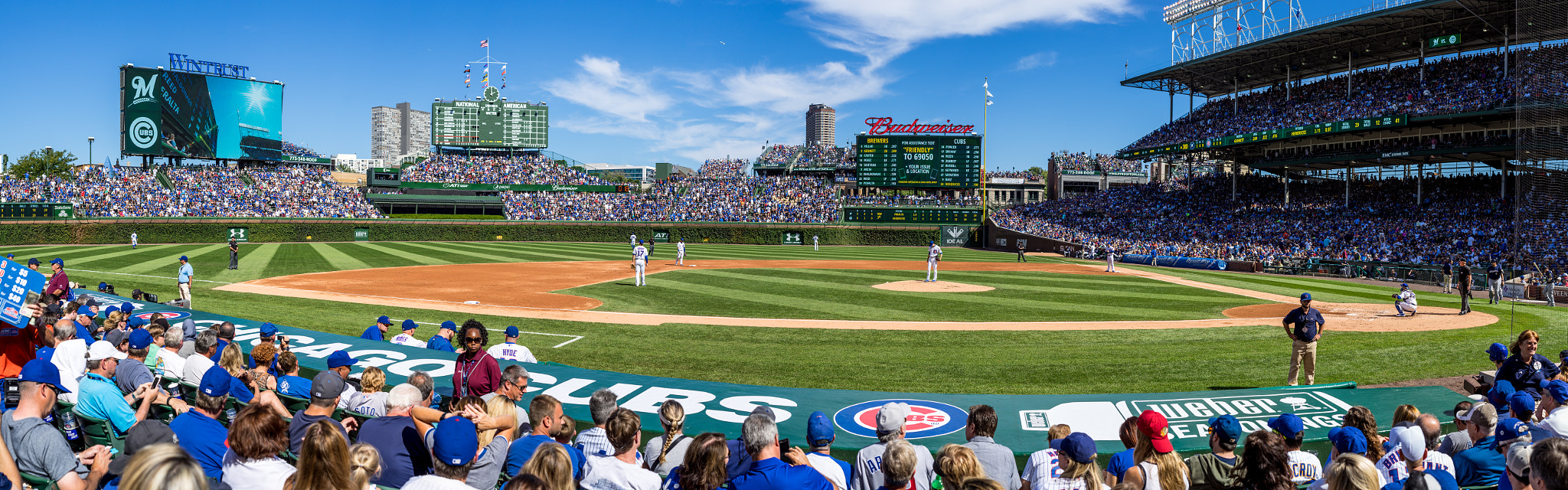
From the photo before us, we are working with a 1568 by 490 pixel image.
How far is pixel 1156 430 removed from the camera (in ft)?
14.6

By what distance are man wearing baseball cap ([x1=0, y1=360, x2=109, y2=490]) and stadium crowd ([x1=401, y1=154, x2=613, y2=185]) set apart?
69.8 metres

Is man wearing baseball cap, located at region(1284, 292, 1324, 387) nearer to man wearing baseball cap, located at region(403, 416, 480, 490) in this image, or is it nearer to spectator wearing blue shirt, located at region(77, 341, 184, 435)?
man wearing baseball cap, located at region(403, 416, 480, 490)

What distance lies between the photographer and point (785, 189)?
71125mm

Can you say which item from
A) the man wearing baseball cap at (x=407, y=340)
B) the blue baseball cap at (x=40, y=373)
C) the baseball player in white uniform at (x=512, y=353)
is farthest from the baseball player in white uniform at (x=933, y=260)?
the blue baseball cap at (x=40, y=373)

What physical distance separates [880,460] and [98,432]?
570 cm

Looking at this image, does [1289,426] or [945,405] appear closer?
[1289,426]

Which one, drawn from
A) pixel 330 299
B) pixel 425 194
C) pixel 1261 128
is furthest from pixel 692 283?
pixel 425 194

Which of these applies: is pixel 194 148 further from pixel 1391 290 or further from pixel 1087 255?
pixel 1391 290

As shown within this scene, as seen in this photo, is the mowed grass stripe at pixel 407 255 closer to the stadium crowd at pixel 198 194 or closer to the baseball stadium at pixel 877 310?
the baseball stadium at pixel 877 310

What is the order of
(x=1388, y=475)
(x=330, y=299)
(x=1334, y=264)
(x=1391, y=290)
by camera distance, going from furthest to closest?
(x=1334, y=264), (x=1391, y=290), (x=330, y=299), (x=1388, y=475)

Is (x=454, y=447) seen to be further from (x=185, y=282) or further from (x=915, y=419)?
(x=185, y=282)

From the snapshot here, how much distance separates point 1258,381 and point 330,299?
20884mm

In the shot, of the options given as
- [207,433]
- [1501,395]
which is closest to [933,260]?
[1501,395]

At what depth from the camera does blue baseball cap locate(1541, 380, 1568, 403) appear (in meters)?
5.95
